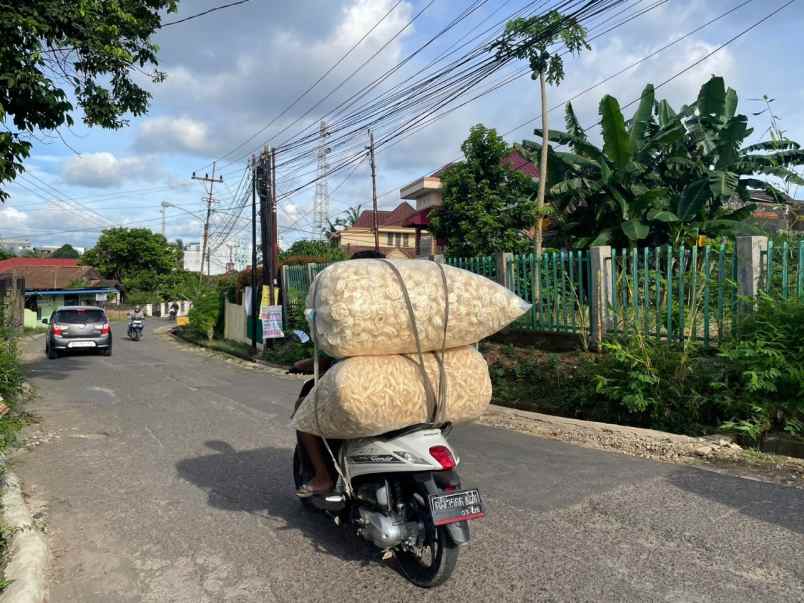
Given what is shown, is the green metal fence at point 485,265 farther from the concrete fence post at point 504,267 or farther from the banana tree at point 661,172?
the banana tree at point 661,172

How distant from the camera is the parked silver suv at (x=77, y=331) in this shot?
18.4 metres

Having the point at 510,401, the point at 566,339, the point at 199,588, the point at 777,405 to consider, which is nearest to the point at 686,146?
the point at 566,339

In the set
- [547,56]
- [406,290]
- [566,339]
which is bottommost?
[566,339]

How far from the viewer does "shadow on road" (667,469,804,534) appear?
445cm

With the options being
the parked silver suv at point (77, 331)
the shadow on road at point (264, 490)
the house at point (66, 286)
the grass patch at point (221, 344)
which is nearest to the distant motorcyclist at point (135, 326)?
the grass patch at point (221, 344)

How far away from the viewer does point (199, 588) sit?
3.60 metres

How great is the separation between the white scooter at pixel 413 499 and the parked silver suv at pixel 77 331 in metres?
17.0

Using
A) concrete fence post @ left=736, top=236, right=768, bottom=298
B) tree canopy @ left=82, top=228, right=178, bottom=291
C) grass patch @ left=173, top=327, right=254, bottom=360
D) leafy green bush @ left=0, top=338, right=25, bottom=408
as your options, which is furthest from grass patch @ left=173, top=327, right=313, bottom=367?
tree canopy @ left=82, top=228, right=178, bottom=291

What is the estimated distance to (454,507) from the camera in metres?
3.34

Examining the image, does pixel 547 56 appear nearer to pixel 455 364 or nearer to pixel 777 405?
pixel 777 405

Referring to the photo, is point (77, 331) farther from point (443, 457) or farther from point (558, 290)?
point (443, 457)

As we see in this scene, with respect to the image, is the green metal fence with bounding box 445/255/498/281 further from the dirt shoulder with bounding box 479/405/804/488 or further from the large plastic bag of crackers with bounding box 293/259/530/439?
the large plastic bag of crackers with bounding box 293/259/530/439

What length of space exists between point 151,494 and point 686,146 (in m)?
14.3

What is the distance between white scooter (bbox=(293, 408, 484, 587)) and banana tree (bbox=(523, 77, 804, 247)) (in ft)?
33.7
